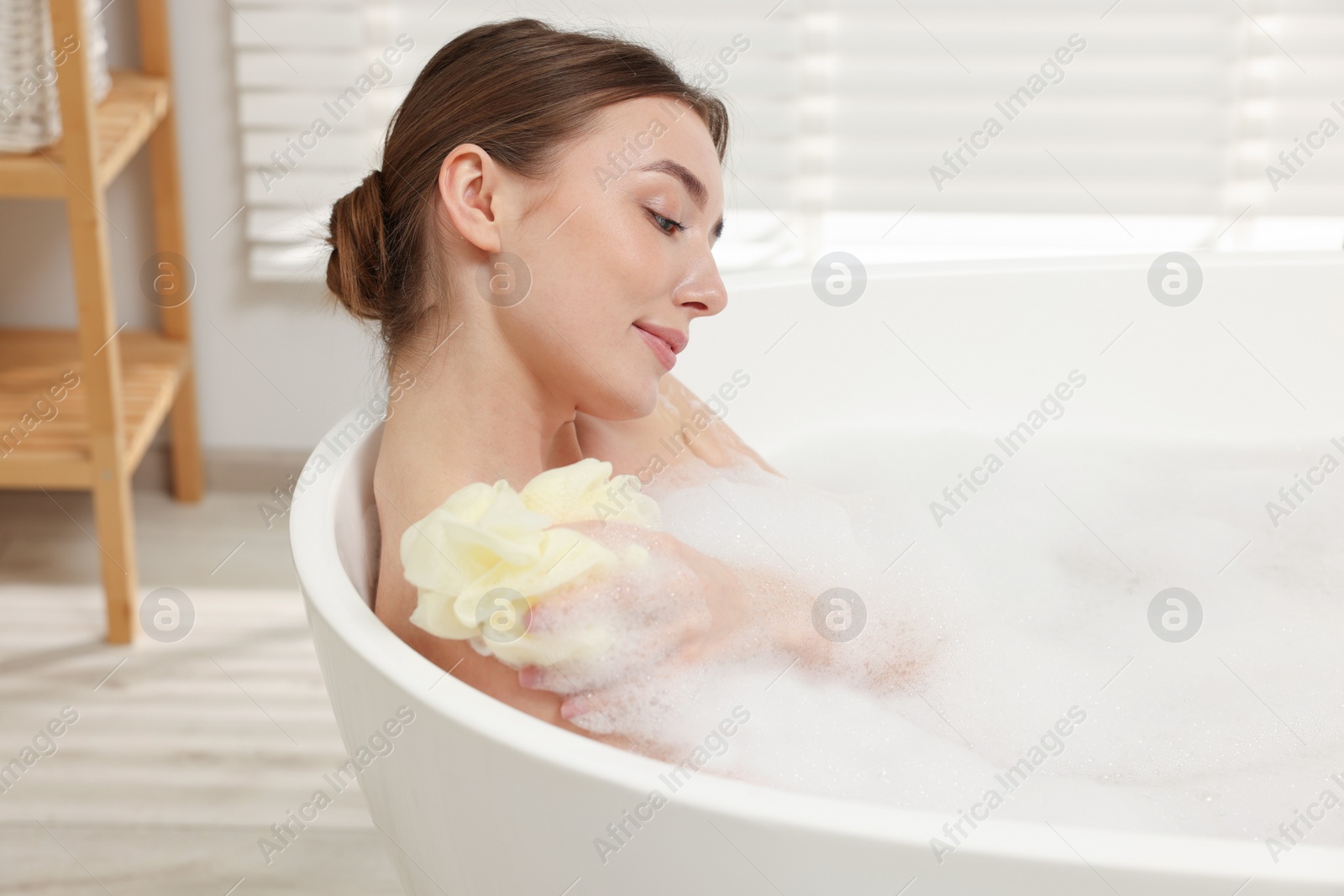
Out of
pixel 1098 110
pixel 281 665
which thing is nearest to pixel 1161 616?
A: pixel 1098 110

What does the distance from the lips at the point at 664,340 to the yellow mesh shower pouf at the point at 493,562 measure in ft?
0.77

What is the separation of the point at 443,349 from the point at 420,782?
1.16 feet

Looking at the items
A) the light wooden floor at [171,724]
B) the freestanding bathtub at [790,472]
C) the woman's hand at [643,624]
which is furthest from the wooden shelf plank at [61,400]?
the woman's hand at [643,624]

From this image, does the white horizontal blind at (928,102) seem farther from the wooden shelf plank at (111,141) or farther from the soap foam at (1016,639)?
Result: the soap foam at (1016,639)

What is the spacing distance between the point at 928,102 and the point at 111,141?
1.30 metres

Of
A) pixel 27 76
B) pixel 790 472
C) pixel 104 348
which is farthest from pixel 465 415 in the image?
pixel 27 76

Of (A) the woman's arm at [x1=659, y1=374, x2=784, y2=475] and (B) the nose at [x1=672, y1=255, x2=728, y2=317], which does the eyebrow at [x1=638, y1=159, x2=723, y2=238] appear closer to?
(B) the nose at [x1=672, y1=255, x2=728, y2=317]

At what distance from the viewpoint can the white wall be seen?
2289mm

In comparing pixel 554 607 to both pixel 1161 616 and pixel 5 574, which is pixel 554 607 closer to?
pixel 1161 616

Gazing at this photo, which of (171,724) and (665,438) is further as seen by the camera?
(171,724)

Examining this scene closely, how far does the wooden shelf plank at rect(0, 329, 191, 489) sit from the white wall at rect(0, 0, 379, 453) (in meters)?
0.07

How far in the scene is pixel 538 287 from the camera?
1092 mm

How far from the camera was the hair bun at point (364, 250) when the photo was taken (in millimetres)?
1145

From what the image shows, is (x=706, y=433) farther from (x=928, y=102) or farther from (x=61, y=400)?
(x=61, y=400)
